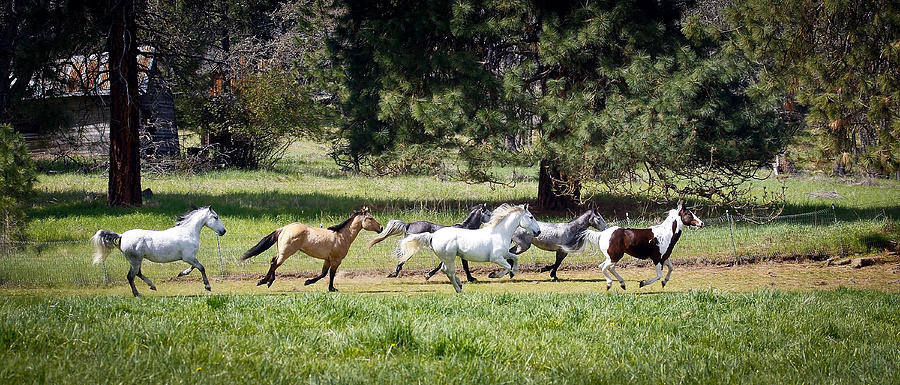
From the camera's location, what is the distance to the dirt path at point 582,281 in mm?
15000

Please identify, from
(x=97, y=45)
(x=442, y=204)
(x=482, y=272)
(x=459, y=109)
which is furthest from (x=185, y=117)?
(x=482, y=272)

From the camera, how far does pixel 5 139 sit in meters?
19.1

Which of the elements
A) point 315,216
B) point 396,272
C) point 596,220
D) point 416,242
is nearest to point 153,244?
point 416,242

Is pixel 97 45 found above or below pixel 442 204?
above

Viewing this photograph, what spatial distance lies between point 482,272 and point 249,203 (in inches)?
395

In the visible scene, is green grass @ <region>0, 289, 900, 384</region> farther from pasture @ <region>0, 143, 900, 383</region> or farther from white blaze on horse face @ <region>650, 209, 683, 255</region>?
white blaze on horse face @ <region>650, 209, 683, 255</region>

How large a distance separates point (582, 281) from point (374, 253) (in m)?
5.33

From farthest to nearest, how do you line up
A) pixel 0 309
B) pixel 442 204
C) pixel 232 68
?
pixel 232 68, pixel 442 204, pixel 0 309

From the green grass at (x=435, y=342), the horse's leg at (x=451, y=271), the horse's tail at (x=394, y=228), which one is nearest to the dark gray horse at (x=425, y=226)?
the horse's tail at (x=394, y=228)

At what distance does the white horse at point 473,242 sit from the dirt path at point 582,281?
89 centimetres

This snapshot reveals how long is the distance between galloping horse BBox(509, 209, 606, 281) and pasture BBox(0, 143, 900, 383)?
0.66 m

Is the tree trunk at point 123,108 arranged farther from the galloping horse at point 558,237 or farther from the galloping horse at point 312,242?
the galloping horse at point 558,237

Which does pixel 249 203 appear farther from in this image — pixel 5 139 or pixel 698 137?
pixel 698 137

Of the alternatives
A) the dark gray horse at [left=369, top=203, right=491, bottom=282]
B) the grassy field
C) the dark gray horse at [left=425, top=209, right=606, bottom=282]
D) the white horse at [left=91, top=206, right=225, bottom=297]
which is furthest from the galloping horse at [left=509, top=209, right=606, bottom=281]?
the white horse at [left=91, top=206, right=225, bottom=297]
